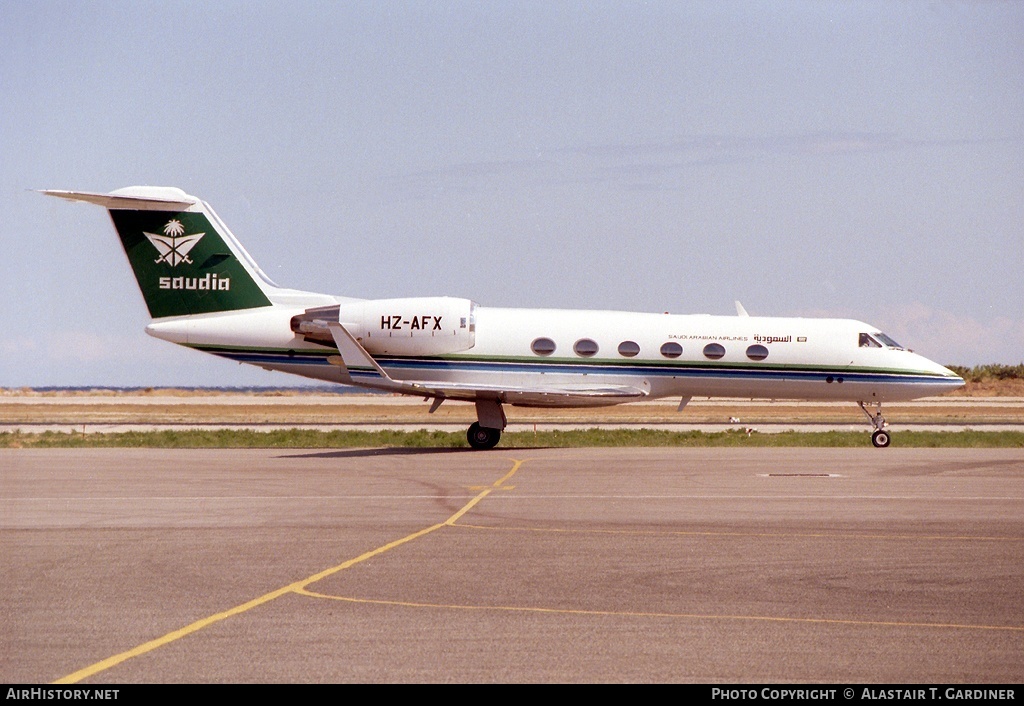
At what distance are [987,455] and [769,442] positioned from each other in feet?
23.1

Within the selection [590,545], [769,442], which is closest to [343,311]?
[769,442]

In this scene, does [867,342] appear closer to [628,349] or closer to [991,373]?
[628,349]

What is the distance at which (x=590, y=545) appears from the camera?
1259 cm

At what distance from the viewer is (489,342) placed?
100 feet

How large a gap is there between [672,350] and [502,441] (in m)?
7.50

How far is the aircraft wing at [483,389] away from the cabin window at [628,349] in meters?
0.82

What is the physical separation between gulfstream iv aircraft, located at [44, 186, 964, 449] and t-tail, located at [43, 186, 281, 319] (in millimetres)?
33

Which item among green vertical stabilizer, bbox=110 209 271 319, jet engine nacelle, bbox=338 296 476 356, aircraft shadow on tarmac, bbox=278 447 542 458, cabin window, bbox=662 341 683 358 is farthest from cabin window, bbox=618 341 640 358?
green vertical stabilizer, bbox=110 209 271 319

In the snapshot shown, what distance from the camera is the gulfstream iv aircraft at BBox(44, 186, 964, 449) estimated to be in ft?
99.6

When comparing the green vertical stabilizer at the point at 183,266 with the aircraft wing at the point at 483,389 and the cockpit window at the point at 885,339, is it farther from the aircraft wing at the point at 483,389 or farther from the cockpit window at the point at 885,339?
the cockpit window at the point at 885,339

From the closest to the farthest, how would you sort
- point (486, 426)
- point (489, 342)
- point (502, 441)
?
point (489, 342)
point (486, 426)
point (502, 441)

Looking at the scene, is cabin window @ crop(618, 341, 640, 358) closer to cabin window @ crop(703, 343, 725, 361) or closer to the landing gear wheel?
cabin window @ crop(703, 343, 725, 361)

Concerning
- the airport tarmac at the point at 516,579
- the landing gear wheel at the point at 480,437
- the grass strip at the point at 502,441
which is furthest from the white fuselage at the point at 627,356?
the airport tarmac at the point at 516,579

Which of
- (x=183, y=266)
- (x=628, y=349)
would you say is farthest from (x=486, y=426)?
(x=183, y=266)
